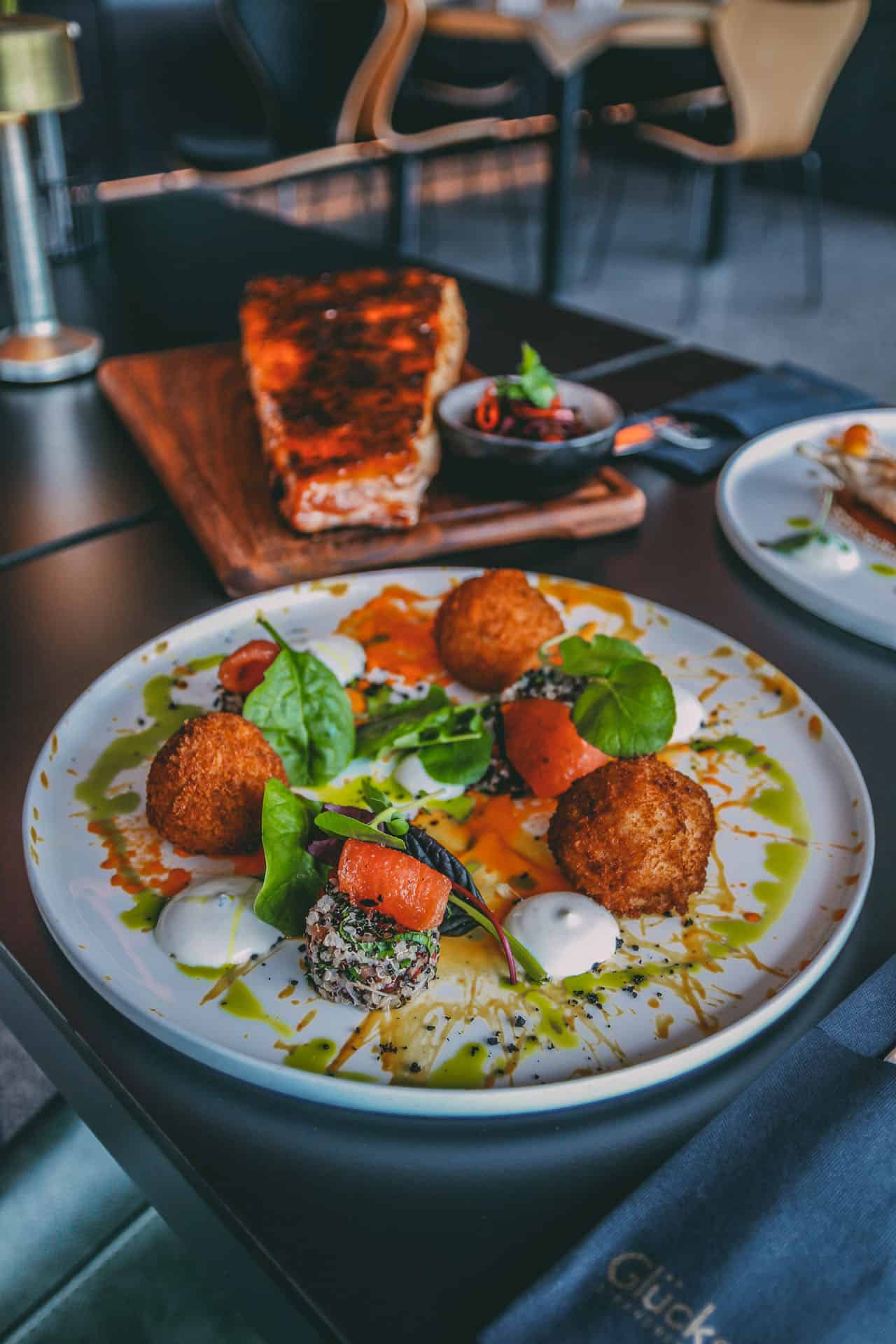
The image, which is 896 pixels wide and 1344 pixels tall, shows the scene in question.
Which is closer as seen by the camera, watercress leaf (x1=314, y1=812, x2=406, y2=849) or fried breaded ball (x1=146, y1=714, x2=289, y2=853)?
watercress leaf (x1=314, y1=812, x2=406, y2=849)

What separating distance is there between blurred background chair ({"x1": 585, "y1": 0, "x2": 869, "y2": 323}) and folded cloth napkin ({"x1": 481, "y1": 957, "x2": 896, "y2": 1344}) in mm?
5437

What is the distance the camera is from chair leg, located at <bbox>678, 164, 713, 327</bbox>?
6.04 metres

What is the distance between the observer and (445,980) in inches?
32.8

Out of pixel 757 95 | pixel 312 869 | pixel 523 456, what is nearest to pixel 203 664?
pixel 312 869

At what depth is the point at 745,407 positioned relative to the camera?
185 centimetres

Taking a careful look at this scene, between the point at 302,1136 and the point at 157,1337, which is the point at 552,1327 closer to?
the point at 302,1136

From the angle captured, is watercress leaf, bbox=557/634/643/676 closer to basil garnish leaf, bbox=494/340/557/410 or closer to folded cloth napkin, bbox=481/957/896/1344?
folded cloth napkin, bbox=481/957/896/1344

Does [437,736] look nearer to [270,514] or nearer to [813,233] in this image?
[270,514]

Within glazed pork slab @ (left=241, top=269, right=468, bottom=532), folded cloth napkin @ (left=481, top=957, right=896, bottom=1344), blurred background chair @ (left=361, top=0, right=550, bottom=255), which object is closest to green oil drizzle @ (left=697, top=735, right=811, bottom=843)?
folded cloth napkin @ (left=481, top=957, right=896, bottom=1344)

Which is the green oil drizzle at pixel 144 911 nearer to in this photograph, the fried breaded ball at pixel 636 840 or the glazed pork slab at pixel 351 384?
the fried breaded ball at pixel 636 840

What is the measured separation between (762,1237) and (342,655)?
676 mm

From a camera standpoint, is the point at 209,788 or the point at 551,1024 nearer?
the point at 551,1024

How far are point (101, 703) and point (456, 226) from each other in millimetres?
7108

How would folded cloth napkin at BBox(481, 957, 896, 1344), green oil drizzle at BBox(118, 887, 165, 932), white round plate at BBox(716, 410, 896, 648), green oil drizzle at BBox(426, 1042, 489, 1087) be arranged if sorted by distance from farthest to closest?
white round plate at BBox(716, 410, 896, 648)
green oil drizzle at BBox(118, 887, 165, 932)
green oil drizzle at BBox(426, 1042, 489, 1087)
folded cloth napkin at BBox(481, 957, 896, 1344)
